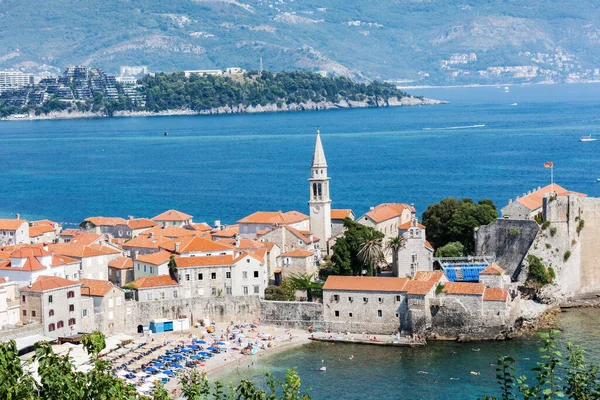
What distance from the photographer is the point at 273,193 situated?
102 meters

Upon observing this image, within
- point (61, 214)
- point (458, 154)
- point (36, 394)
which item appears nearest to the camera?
point (36, 394)

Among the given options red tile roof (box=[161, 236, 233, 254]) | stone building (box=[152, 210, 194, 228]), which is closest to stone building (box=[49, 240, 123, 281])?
red tile roof (box=[161, 236, 233, 254])

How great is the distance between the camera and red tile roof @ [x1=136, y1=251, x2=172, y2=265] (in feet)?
167

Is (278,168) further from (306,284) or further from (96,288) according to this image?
(96,288)

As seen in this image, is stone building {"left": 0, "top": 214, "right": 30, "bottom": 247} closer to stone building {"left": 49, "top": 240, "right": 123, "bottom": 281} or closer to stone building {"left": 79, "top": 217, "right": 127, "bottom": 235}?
stone building {"left": 79, "top": 217, "right": 127, "bottom": 235}

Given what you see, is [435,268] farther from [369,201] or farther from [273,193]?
[273,193]

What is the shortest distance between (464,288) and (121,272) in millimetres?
17125

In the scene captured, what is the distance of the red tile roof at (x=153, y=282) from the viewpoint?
48219 mm

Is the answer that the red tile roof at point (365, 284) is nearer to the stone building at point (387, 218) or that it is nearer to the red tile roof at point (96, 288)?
the red tile roof at point (96, 288)

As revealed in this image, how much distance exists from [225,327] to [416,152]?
317 ft

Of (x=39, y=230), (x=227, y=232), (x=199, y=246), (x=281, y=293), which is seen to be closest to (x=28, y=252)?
(x=199, y=246)

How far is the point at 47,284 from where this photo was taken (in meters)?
45.0

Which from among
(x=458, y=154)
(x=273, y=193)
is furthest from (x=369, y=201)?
(x=458, y=154)

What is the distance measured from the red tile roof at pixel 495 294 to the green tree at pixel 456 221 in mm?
7587
